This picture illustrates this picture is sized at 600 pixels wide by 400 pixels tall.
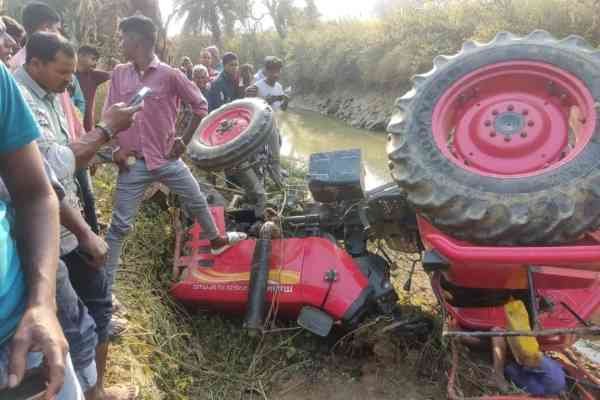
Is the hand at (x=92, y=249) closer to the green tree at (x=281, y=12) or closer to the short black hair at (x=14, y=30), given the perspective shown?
the short black hair at (x=14, y=30)

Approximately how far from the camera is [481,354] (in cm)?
256

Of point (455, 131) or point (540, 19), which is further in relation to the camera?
point (540, 19)

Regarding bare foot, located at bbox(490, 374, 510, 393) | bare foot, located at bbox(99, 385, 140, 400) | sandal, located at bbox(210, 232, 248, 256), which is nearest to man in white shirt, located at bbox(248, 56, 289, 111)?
sandal, located at bbox(210, 232, 248, 256)

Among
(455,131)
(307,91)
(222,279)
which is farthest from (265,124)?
(307,91)

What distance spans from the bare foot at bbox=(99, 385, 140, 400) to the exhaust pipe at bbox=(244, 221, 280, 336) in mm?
775

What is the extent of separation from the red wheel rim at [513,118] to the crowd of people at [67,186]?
1.55 metres

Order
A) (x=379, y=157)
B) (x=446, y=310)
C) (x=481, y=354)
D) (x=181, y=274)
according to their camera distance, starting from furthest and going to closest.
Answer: (x=379, y=157), (x=181, y=274), (x=481, y=354), (x=446, y=310)

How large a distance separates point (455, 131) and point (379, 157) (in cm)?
703

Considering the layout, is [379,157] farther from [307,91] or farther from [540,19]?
[307,91]

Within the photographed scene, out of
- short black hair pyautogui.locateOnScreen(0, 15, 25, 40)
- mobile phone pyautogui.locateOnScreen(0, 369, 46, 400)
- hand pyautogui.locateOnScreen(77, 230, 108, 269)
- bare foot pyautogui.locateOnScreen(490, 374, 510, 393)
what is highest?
short black hair pyautogui.locateOnScreen(0, 15, 25, 40)

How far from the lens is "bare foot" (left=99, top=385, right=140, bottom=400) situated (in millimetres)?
2057

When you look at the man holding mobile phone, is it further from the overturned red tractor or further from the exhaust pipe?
the exhaust pipe

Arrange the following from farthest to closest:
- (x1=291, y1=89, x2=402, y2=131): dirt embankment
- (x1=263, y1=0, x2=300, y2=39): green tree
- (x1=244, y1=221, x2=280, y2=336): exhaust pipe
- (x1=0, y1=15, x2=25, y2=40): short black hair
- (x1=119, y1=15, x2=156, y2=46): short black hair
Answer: (x1=263, y1=0, x2=300, y2=39): green tree < (x1=291, y1=89, x2=402, y2=131): dirt embankment < (x1=0, y1=15, x2=25, y2=40): short black hair < (x1=119, y1=15, x2=156, y2=46): short black hair < (x1=244, y1=221, x2=280, y2=336): exhaust pipe

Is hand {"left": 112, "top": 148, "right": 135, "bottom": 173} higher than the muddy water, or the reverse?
hand {"left": 112, "top": 148, "right": 135, "bottom": 173}
